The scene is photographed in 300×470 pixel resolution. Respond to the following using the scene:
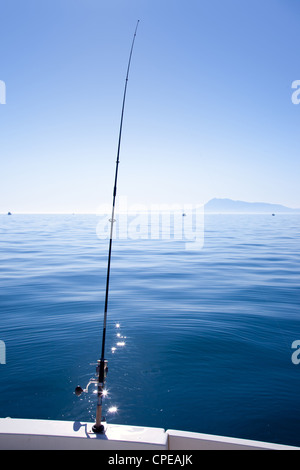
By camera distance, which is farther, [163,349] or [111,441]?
[163,349]

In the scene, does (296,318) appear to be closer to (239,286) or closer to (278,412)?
(239,286)

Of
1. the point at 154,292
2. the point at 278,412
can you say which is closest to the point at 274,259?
the point at 154,292

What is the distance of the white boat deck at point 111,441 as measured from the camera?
271 cm

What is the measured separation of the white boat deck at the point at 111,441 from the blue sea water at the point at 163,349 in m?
A: 1.78

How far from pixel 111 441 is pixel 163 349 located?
399 centimetres

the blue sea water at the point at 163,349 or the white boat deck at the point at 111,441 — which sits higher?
the white boat deck at the point at 111,441

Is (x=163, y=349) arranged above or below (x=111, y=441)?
below

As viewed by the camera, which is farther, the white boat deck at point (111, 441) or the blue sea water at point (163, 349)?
the blue sea water at point (163, 349)

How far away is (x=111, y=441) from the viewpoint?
2.74 metres

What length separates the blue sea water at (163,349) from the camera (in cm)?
464

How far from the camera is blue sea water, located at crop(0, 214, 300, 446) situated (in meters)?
4.64
